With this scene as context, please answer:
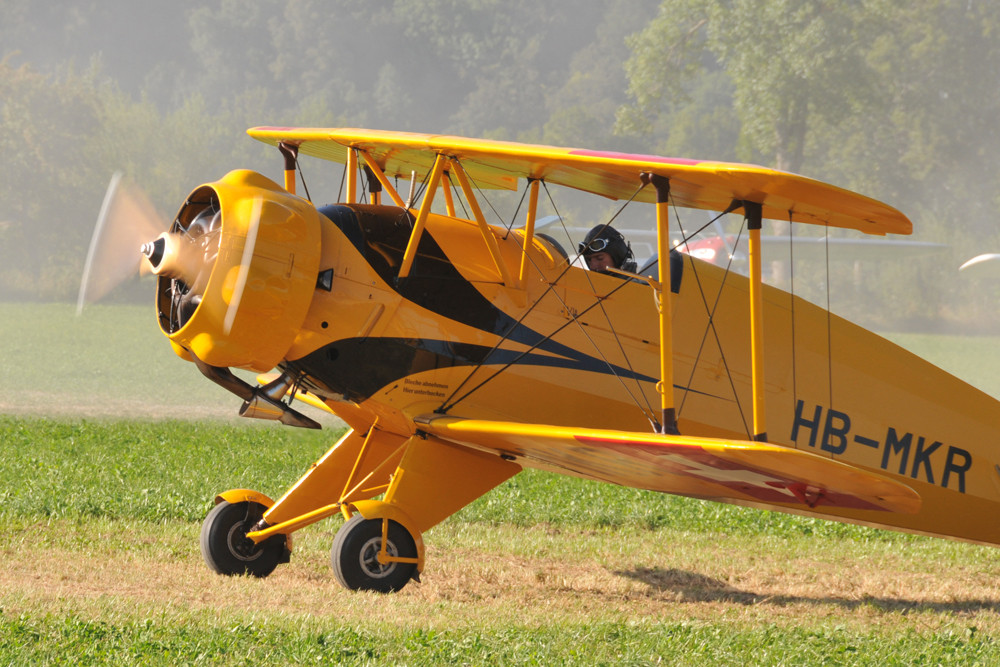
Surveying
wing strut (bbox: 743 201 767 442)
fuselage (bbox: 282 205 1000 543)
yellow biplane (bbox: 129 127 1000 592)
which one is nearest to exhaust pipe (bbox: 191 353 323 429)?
yellow biplane (bbox: 129 127 1000 592)

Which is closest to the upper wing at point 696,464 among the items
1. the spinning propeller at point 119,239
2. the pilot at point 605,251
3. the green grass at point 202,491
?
the pilot at point 605,251

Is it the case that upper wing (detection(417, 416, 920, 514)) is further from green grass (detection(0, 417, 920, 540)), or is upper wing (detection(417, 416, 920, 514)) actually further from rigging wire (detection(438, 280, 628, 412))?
green grass (detection(0, 417, 920, 540))

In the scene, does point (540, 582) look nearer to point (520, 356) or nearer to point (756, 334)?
point (520, 356)

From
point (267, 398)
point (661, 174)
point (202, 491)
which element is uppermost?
point (661, 174)

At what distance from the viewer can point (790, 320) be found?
816 cm

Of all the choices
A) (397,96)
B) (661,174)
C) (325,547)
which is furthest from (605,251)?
(397,96)

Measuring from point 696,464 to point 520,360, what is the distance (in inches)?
63.1

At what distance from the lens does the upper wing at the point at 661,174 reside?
6238mm

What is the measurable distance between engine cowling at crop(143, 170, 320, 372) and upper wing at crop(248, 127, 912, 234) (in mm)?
916

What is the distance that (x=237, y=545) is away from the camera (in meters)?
7.67

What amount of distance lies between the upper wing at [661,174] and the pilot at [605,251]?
0.29 m

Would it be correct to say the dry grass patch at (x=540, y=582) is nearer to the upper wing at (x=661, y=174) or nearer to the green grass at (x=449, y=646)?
the green grass at (x=449, y=646)

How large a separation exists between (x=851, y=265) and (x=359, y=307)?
5271cm

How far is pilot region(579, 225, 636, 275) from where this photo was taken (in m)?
7.82
